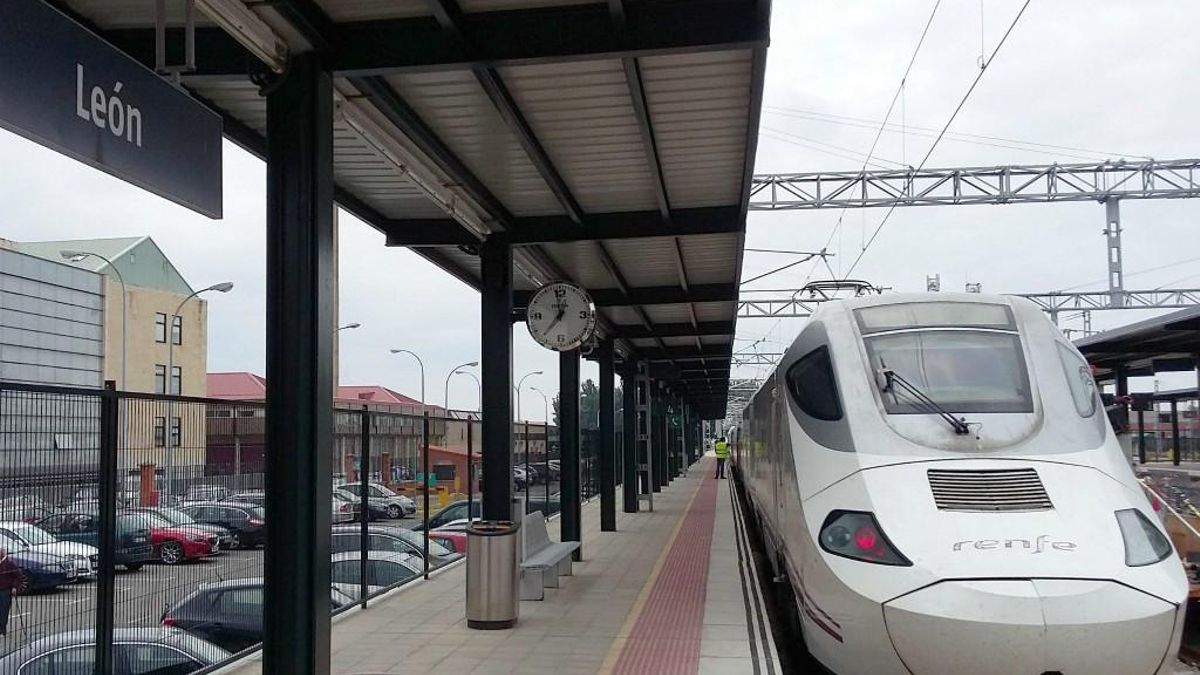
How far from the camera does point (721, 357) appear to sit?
98.6 ft

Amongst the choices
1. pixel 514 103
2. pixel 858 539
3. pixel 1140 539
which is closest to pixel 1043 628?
pixel 1140 539

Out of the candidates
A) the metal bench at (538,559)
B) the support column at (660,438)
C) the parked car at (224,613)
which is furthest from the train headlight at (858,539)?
the support column at (660,438)

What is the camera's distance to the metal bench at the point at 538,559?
11695 mm

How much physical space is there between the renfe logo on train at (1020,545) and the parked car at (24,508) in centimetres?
500

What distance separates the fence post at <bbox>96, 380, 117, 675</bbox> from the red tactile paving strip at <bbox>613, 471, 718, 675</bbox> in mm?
3744

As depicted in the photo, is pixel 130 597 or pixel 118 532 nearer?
pixel 118 532

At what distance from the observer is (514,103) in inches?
309

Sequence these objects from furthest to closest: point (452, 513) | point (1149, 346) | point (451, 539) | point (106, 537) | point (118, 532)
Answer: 1. point (452, 513)
2. point (451, 539)
3. point (1149, 346)
4. point (118, 532)
5. point (106, 537)

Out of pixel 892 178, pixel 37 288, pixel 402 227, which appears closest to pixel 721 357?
pixel 892 178

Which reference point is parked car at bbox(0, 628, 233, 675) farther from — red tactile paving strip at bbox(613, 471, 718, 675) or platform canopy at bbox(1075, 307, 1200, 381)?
platform canopy at bbox(1075, 307, 1200, 381)

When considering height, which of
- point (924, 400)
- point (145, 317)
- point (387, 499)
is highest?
point (145, 317)

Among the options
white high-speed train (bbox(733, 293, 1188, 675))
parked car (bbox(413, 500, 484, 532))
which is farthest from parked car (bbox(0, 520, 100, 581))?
parked car (bbox(413, 500, 484, 532))

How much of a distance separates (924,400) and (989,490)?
94 centimetres

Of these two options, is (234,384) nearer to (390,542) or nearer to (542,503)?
(542,503)
